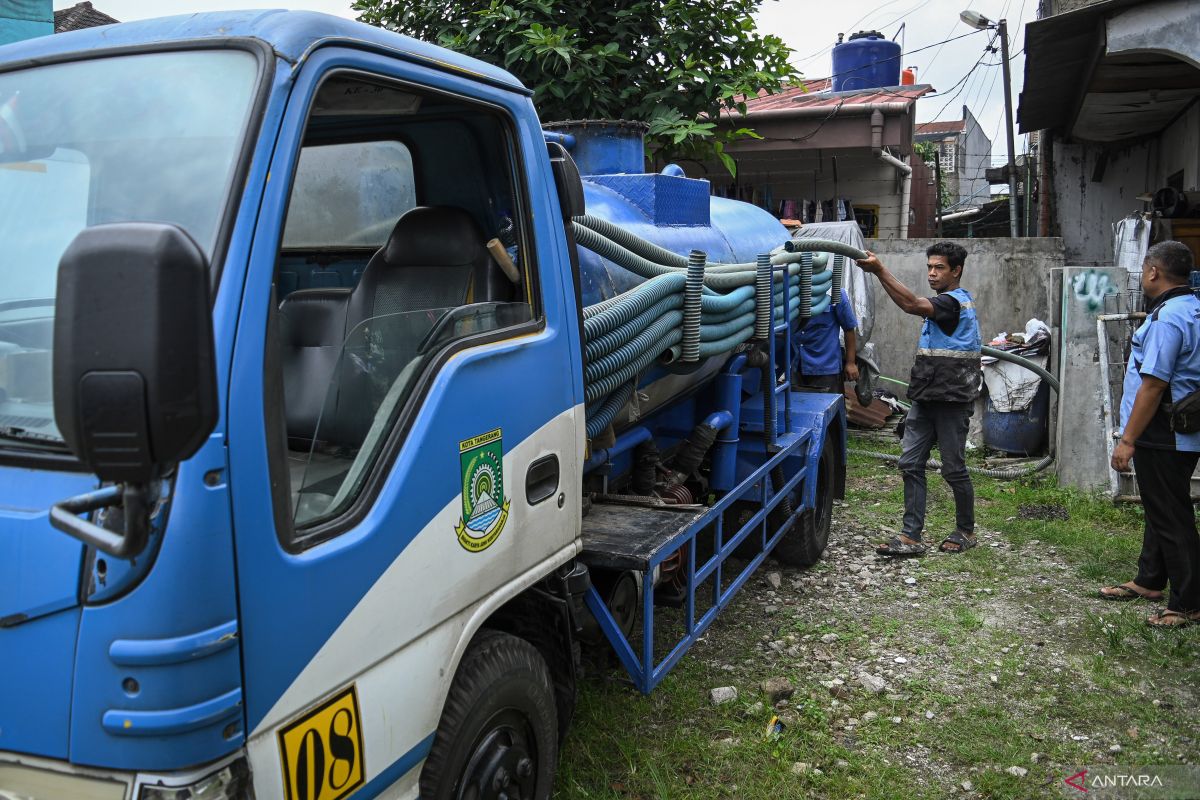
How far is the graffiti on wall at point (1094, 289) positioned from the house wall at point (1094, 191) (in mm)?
5102

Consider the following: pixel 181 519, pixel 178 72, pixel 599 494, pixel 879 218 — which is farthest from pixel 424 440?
pixel 879 218

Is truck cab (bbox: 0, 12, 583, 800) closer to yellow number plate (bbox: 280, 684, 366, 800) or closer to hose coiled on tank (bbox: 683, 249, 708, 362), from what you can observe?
yellow number plate (bbox: 280, 684, 366, 800)

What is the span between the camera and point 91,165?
6.30ft

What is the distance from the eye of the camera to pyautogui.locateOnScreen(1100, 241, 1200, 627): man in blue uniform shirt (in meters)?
4.56

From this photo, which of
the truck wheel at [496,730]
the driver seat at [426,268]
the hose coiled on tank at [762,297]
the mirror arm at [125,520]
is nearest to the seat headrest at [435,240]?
the driver seat at [426,268]

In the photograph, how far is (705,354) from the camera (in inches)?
159

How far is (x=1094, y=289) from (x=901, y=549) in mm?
2794

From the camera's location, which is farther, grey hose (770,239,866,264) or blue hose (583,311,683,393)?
grey hose (770,239,866,264)

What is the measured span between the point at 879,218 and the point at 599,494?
1083 cm


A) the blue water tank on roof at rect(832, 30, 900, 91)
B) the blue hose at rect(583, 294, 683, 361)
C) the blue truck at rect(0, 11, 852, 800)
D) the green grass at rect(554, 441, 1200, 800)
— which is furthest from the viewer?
the blue water tank on roof at rect(832, 30, 900, 91)

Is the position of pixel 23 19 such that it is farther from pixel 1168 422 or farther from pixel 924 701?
pixel 1168 422

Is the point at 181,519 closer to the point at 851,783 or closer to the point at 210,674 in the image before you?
the point at 210,674

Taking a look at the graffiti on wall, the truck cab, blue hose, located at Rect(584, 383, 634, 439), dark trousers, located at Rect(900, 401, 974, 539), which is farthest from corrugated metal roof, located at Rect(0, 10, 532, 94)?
the graffiti on wall

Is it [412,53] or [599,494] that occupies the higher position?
[412,53]
